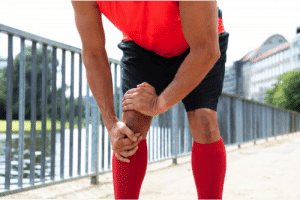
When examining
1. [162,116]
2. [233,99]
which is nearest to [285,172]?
[162,116]

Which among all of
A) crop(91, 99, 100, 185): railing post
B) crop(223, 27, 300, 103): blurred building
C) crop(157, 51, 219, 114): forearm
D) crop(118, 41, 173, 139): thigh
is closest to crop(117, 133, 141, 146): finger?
crop(118, 41, 173, 139): thigh

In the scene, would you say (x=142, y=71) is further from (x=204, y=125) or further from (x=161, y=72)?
(x=204, y=125)

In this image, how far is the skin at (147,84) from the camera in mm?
1020

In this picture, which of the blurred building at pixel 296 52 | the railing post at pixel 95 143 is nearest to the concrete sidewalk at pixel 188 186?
the railing post at pixel 95 143

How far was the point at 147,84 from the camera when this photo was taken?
122cm

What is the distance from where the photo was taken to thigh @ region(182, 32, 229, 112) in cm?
142

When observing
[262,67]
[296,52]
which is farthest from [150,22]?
[262,67]

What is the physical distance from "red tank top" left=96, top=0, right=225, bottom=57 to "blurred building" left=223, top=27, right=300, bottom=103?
61.2 metres

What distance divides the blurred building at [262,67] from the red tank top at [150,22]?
201 ft

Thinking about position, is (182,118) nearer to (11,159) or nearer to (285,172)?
(285,172)

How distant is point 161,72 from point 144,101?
0.96 feet

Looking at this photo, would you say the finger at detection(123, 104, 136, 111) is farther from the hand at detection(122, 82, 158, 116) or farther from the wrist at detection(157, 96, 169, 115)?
the wrist at detection(157, 96, 169, 115)

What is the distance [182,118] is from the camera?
493cm

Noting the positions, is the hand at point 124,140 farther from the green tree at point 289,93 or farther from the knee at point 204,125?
the green tree at point 289,93
